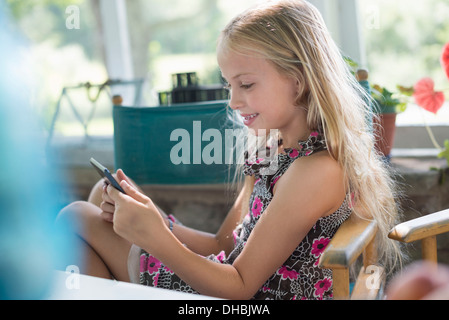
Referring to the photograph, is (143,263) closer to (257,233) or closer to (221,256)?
(221,256)

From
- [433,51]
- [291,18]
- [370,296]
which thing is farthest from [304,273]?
[433,51]

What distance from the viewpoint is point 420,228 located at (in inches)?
40.8

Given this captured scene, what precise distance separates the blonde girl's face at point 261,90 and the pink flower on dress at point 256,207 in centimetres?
18

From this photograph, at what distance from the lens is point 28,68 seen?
2807 mm

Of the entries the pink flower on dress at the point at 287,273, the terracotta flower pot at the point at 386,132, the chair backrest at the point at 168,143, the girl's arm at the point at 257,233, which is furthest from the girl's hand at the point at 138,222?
the terracotta flower pot at the point at 386,132

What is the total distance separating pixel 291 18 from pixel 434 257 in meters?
0.58

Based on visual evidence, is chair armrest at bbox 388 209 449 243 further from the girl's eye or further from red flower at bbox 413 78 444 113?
red flower at bbox 413 78 444 113

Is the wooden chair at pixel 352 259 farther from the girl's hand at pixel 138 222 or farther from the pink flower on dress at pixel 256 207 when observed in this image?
the girl's hand at pixel 138 222

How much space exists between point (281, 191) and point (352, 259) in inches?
9.6

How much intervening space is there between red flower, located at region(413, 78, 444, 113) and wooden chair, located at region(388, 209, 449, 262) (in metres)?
0.68

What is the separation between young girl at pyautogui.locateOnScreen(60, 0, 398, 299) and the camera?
1.08 meters

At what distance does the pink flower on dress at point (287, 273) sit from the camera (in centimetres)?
116

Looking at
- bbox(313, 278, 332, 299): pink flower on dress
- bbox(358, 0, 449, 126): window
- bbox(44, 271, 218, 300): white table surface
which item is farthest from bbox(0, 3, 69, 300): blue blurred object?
bbox(358, 0, 449, 126): window

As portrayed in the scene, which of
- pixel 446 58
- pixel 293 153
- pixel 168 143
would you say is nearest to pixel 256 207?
pixel 293 153
